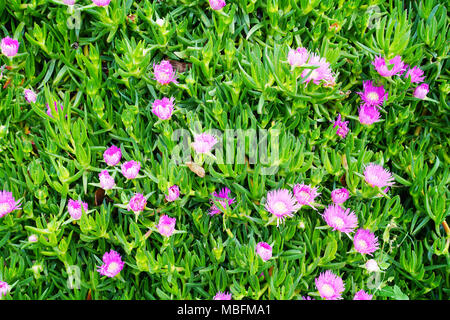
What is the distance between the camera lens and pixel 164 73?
1.16m

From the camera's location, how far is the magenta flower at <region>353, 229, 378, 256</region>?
3.86 ft

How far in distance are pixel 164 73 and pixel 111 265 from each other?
0.54 metres

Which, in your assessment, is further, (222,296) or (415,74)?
(415,74)

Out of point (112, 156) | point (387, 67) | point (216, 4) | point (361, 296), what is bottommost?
point (361, 296)

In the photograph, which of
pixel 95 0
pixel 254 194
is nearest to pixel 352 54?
pixel 254 194

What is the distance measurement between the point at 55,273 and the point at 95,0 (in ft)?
2.47

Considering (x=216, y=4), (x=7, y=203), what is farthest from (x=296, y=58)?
(x=7, y=203)

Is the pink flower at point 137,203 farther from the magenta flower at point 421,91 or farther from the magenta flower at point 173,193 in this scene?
the magenta flower at point 421,91

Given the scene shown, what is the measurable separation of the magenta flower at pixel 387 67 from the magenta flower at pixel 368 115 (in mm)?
103

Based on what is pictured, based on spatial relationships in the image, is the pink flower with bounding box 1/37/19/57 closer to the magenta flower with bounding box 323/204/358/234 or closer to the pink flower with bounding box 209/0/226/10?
the pink flower with bounding box 209/0/226/10

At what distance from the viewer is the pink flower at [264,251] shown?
111 cm

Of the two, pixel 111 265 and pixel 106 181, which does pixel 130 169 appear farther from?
pixel 111 265

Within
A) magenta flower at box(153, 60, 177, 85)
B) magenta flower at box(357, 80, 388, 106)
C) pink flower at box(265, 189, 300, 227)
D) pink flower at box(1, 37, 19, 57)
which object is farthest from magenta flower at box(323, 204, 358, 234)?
pink flower at box(1, 37, 19, 57)

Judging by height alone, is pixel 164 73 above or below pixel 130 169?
above
